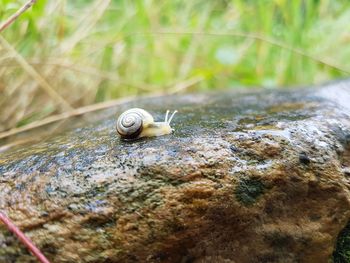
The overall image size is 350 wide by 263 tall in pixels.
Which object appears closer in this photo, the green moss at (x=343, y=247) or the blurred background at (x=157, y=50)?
the green moss at (x=343, y=247)

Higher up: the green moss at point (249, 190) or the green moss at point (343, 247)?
the green moss at point (249, 190)

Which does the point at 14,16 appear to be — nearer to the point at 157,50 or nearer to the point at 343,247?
the point at 343,247

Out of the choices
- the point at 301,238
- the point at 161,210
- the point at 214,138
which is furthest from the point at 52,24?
the point at 301,238

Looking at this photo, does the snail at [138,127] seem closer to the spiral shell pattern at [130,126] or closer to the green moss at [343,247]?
the spiral shell pattern at [130,126]

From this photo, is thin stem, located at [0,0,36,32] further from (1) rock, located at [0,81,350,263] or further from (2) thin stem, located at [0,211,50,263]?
(2) thin stem, located at [0,211,50,263]

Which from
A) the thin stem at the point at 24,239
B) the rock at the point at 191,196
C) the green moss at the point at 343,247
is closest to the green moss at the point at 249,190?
the rock at the point at 191,196

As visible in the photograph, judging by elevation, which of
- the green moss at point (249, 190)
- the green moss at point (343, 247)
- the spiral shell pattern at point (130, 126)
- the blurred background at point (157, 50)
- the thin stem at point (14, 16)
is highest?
the blurred background at point (157, 50)

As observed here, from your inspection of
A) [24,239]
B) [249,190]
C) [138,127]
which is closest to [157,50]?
[138,127]
